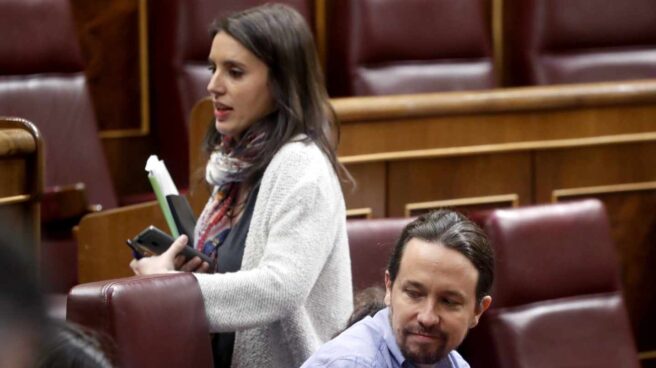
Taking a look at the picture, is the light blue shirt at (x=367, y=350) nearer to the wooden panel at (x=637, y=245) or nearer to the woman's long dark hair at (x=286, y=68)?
the woman's long dark hair at (x=286, y=68)

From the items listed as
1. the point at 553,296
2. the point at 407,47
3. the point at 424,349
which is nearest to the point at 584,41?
the point at 407,47

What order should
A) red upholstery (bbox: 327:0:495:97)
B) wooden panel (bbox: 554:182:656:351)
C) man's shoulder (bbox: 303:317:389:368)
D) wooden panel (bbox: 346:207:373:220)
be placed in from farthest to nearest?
red upholstery (bbox: 327:0:495:97), wooden panel (bbox: 554:182:656:351), wooden panel (bbox: 346:207:373:220), man's shoulder (bbox: 303:317:389:368)

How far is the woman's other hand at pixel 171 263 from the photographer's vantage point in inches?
20.8

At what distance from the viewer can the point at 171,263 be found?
1.75 ft

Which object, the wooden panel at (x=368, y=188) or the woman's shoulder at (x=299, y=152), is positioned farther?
the wooden panel at (x=368, y=188)

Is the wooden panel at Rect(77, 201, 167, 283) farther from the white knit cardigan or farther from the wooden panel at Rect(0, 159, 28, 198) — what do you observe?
the white knit cardigan

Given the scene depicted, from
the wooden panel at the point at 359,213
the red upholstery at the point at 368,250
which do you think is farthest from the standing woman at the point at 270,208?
the wooden panel at the point at 359,213

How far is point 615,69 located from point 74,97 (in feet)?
1.56

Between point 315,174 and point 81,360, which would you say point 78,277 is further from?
point 81,360

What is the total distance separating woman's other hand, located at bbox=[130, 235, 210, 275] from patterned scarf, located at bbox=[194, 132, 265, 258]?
1cm

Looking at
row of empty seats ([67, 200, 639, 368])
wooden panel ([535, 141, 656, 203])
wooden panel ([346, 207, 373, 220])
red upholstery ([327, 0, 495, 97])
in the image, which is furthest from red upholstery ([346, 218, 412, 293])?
red upholstery ([327, 0, 495, 97])

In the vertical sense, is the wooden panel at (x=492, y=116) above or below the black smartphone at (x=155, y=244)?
above

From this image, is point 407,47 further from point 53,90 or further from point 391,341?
point 391,341

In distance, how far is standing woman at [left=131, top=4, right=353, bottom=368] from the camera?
0.51 metres
